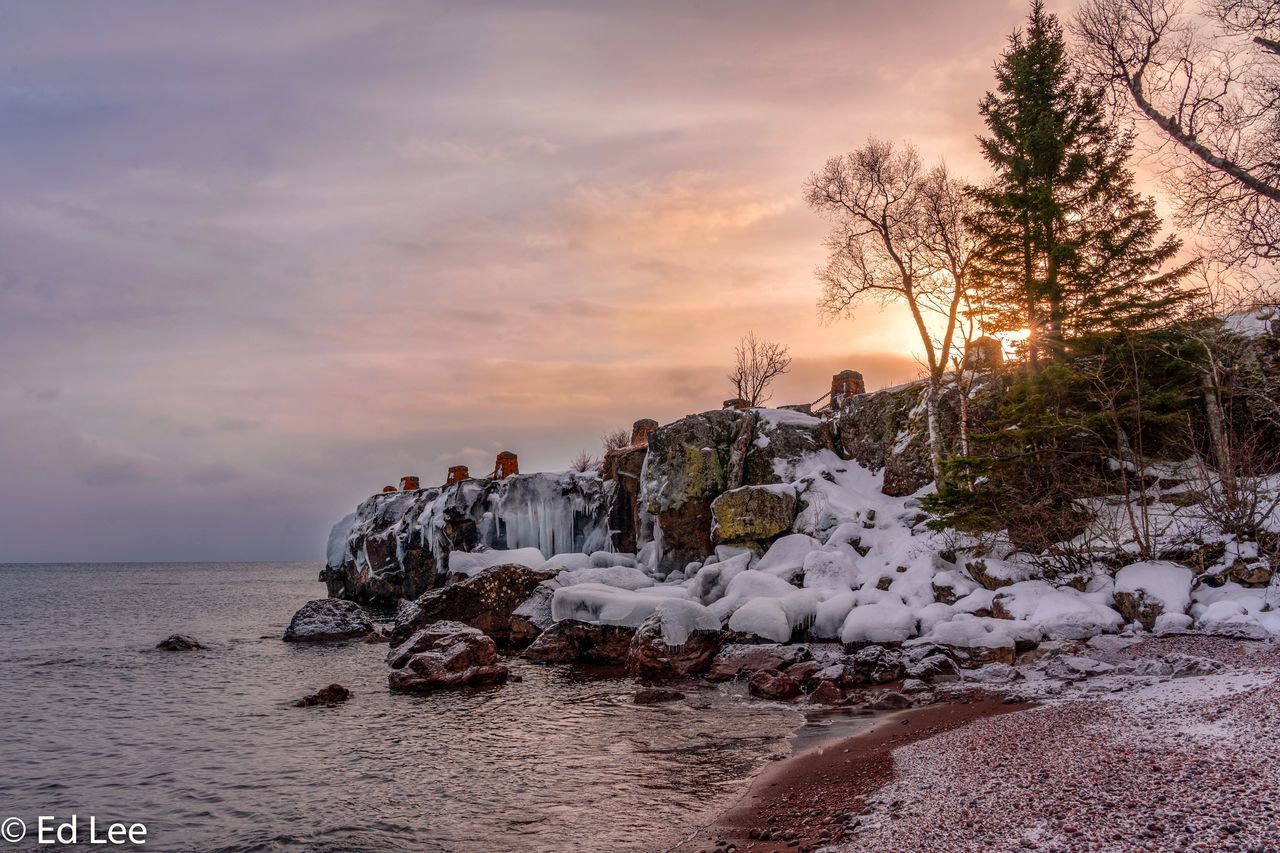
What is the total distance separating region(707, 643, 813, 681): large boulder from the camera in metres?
15.7

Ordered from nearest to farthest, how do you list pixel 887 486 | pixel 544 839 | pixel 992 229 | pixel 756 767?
pixel 544 839, pixel 756 767, pixel 992 229, pixel 887 486

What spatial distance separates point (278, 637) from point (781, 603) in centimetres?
2126

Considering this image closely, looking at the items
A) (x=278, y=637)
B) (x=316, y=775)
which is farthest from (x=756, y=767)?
(x=278, y=637)

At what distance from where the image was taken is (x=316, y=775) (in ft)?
33.3

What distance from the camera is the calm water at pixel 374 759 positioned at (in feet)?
26.2

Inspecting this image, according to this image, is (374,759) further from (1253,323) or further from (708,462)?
(1253,323)

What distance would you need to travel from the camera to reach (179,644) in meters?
25.2

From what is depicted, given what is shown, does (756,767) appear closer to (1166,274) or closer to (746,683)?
(746,683)

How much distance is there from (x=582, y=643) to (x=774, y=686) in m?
7.59

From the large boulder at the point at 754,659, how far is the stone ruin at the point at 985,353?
11.5 meters

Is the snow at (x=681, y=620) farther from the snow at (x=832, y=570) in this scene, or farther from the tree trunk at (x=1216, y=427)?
the tree trunk at (x=1216, y=427)

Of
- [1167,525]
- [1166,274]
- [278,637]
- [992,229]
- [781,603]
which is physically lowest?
[278,637]

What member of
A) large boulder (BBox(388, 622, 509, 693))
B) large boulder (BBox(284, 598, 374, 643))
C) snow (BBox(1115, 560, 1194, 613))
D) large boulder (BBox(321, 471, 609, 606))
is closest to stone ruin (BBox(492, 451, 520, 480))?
large boulder (BBox(321, 471, 609, 606))

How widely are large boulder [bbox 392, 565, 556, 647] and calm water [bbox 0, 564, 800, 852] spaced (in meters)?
3.94
